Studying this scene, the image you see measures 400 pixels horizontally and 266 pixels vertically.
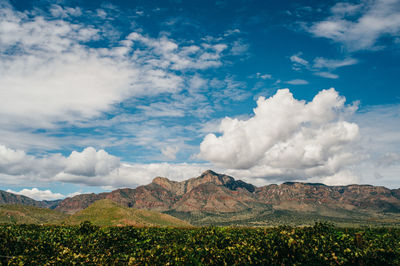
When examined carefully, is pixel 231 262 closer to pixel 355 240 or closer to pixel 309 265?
pixel 309 265

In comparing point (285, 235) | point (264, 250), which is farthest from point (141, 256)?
point (285, 235)

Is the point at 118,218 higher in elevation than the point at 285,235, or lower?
lower

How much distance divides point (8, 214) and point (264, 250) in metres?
230

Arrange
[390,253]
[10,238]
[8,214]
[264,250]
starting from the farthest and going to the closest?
Result: 1. [8,214]
2. [10,238]
3. [264,250]
4. [390,253]

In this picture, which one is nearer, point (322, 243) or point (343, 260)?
point (343, 260)

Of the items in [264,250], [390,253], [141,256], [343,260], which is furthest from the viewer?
[141,256]

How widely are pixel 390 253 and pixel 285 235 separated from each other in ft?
25.5

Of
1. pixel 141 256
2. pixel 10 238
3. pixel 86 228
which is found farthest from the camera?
pixel 86 228

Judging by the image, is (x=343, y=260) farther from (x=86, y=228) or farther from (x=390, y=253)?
(x=86, y=228)

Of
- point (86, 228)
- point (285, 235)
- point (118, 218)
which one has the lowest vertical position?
point (118, 218)

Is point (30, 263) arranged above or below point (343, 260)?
A: below

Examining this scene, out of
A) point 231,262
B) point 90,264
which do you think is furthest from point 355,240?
point 90,264

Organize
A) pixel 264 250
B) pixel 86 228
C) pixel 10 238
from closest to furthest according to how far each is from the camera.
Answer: pixel 264 250 < pixel 10 238 < pixel 86 228

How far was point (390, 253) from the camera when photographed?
19562 millimetres
